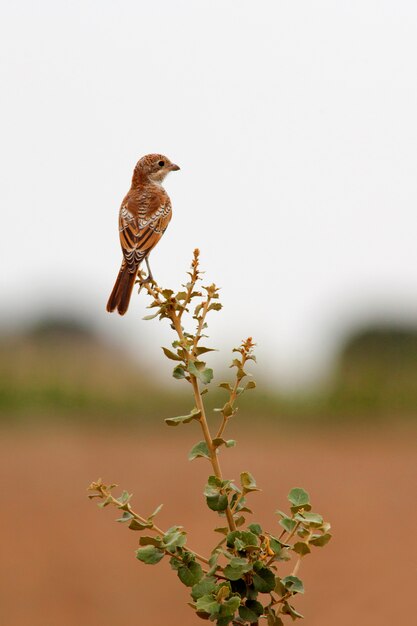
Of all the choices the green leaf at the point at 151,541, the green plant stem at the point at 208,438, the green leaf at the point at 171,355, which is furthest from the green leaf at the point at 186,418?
the green leaf at the point at 151,541

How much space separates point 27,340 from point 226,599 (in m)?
28.3

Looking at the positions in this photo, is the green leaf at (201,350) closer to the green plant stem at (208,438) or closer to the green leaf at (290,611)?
the green plant stem at (208,438)

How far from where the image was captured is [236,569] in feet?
6.30

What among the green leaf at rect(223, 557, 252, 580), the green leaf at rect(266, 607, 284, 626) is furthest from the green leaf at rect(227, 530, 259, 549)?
the green leaf at rect(266, 607, 284, 626)

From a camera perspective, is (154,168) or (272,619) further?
(154,168)

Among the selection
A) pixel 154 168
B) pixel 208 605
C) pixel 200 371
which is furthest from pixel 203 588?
pixel 154 168

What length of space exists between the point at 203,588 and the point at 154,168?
216cm

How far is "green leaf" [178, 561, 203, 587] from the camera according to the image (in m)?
1.97

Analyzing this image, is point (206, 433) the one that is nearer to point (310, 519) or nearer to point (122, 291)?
point (310, 519)

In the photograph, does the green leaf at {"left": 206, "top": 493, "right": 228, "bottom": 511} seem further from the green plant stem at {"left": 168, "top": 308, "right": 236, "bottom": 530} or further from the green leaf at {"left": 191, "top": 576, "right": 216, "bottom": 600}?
the green leaf at {"left": 191, "top": 576, "right": 216, "bottom": 600}

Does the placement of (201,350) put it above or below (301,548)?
above

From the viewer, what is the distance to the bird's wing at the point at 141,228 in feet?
10.2

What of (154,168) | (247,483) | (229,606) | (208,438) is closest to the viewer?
(229,606)

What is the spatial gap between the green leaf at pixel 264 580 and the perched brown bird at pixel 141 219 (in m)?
0.86
